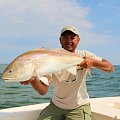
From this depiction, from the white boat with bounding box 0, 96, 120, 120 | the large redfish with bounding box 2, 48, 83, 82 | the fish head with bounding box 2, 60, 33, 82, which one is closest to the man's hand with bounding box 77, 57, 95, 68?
the large redfish with bounding box 2, 48, 83, 82

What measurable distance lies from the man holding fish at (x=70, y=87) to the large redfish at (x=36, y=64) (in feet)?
2.07

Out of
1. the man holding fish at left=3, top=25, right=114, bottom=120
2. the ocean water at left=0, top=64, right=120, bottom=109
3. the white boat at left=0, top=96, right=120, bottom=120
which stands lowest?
the ocean water at left=0, top=64, right=120, bottom=109

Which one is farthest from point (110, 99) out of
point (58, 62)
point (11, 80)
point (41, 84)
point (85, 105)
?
point (11, 80)

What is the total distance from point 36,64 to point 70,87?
1043mm

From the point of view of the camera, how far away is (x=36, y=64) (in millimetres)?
3123

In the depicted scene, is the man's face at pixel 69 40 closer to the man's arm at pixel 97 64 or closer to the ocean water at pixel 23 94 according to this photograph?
the man's arm at pixel 97 64

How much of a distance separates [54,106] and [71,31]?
945 mm

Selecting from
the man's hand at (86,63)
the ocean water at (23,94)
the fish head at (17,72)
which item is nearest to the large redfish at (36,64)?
the fish head at (17,72)

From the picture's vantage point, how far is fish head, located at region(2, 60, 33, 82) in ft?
9.78

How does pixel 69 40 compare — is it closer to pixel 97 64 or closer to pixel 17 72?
pixel 97 64

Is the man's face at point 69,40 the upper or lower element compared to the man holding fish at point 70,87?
upper

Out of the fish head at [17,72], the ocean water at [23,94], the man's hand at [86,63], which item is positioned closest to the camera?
the fish head at [17,72]

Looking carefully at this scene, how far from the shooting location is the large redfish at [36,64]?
9.86 ft

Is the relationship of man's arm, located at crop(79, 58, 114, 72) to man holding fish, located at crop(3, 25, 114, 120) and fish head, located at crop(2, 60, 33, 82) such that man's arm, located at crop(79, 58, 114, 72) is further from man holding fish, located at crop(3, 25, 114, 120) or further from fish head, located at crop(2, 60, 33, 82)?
fish head, located at crop(2, 60, 33, 82)
